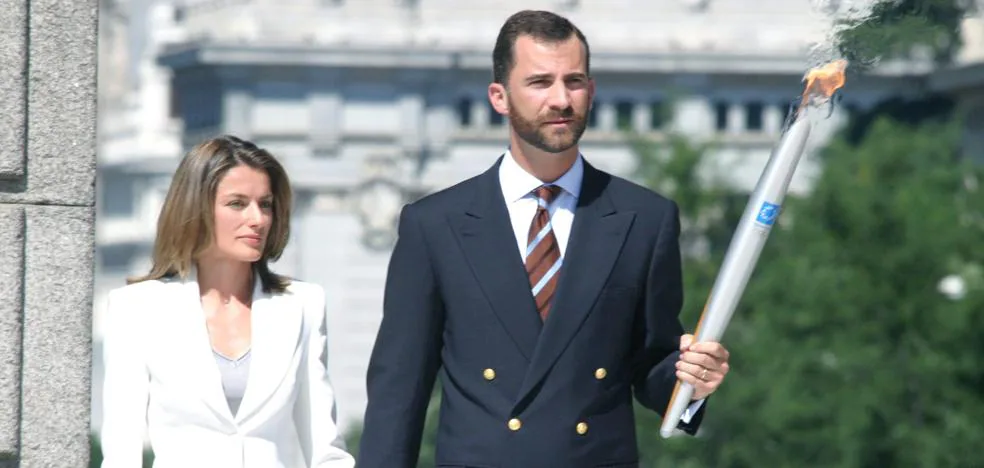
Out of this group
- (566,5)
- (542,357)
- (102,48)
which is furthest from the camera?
(102,48)

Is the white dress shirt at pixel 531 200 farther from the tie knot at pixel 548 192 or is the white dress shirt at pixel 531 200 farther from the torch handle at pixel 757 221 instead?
the torch handle at pixel 757 221

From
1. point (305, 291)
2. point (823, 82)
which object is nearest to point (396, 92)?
point (305, 291)

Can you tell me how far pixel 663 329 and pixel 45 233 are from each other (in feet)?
7.62

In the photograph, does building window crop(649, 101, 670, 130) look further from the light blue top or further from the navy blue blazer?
the light blue top

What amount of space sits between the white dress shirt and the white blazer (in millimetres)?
845

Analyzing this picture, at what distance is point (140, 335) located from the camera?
11438 mm

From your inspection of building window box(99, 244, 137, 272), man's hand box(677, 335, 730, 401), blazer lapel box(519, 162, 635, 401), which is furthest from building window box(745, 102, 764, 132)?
man's hand box(677, 335, 730, 401)

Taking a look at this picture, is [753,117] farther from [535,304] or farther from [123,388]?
[123,388]

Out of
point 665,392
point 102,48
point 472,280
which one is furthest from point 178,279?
point 102,48

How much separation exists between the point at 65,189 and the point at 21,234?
0.24 m

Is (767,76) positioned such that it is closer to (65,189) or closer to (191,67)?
(191,67)

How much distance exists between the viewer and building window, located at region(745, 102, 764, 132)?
11806 cm

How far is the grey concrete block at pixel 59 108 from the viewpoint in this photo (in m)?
11.9

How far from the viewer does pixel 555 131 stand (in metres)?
11.3
